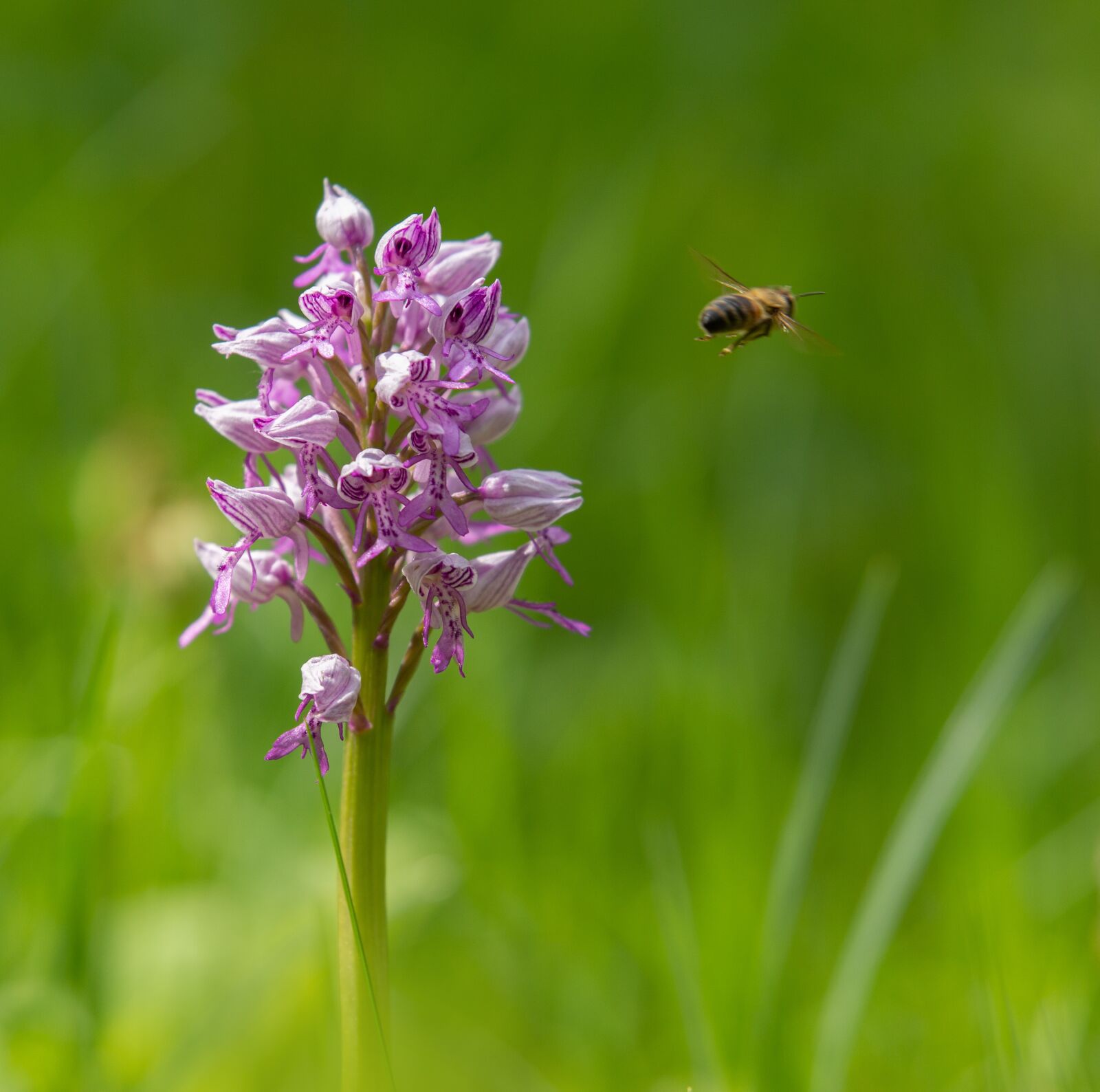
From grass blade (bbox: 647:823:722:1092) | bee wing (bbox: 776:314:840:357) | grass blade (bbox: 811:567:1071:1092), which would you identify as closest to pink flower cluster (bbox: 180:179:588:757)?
grass blade (bbox: 647:823:722:1092)

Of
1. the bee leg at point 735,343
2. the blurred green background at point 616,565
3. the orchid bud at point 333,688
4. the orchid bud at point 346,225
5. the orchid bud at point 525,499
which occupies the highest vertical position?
the orchid bud at point 346,225

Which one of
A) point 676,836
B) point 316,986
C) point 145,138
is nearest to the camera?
point 316,986

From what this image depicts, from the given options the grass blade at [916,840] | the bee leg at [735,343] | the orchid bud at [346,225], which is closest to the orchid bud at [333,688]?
the orchid bud at [346,225]

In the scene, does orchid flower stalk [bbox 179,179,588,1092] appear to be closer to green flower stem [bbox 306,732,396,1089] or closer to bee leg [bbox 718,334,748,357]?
green flower stem [bbox 306,732,396,1089]

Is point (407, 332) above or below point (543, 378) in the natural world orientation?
above

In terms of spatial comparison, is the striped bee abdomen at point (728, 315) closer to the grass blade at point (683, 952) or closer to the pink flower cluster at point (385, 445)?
the pink flower cluster at point (385, 445)

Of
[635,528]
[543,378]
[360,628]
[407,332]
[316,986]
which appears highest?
[407,332]

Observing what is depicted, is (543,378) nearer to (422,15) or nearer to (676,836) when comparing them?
(676,836)

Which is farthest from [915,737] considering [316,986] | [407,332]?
[407,332]
